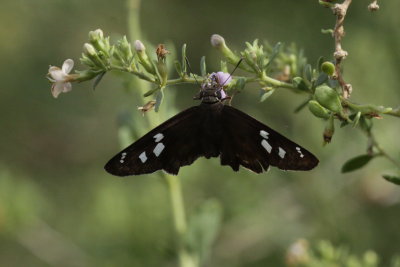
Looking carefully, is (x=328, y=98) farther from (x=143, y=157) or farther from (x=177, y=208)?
(x=177, y=208)

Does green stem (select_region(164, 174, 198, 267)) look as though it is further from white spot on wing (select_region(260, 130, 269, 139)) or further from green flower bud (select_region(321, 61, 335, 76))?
green flower bud (select_region(321, 61, 335, 76))

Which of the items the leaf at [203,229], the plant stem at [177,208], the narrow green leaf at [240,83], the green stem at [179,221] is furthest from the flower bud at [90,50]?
the leaf at [203,229]

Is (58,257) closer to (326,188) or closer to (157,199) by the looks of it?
(157,199)

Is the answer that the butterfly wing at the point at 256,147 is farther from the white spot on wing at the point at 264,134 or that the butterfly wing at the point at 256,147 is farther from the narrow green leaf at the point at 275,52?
the narrow green leaf at the point at 275,52

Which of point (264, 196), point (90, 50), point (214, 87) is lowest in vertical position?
point (264, 196)

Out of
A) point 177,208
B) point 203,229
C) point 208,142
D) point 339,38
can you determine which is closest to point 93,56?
point 208,142

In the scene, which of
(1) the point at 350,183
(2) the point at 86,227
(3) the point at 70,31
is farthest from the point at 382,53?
(3) the point at 70,31
